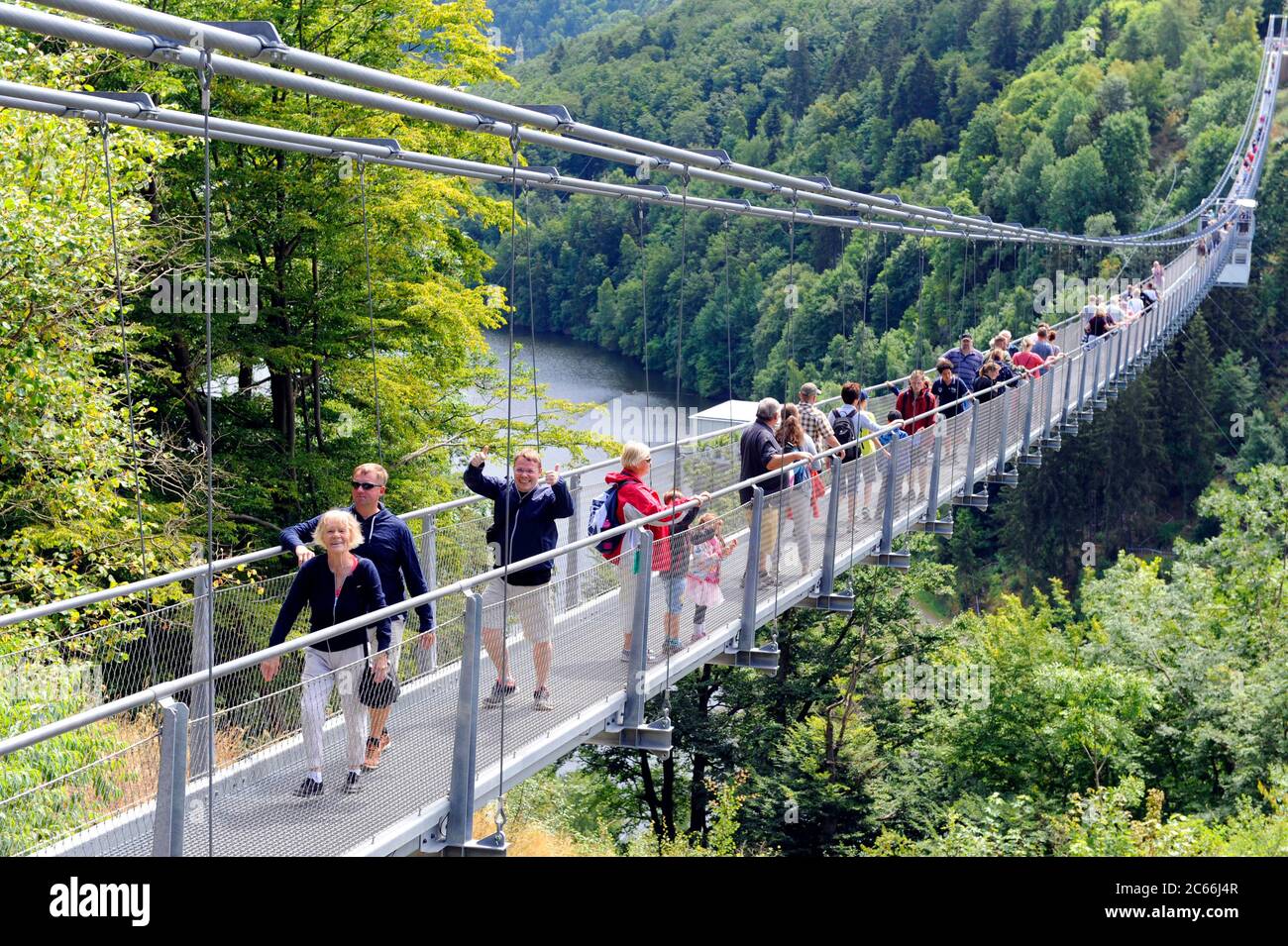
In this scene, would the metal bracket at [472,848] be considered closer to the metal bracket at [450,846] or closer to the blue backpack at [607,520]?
the metal bracket at [450,846]

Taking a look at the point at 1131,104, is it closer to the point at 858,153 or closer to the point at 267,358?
the point at 858,153

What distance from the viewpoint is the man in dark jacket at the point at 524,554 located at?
6.10 m

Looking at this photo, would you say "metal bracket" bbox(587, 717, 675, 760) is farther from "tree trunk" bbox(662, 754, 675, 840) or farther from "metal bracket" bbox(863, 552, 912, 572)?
"tree trunk" bbox(662, 754, 675, 840)

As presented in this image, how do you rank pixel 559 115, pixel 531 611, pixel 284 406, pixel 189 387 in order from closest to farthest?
pixel 531 611 → pixel 559 115 → pixel 189 387 → pixel 284 406

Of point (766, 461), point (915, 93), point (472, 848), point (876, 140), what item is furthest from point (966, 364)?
point (915, 93)

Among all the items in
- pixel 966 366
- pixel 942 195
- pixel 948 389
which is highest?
pixel 942 195

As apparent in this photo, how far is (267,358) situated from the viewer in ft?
50.0

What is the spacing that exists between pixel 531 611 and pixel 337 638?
1.09 m

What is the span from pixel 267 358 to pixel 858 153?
8039 centimetres

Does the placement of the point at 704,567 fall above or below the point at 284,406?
above

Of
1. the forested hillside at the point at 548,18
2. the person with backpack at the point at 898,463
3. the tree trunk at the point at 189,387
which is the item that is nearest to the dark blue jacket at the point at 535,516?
the person with backpack at the point at 898,463

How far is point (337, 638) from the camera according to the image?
17.1 ft

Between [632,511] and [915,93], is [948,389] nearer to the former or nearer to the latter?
[632,511]
